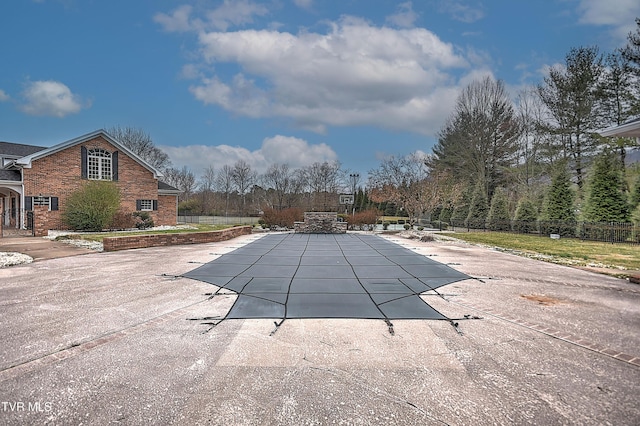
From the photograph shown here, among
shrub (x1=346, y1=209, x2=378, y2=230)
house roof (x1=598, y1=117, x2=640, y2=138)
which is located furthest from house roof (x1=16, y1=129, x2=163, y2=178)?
house roof (x1=598, y1=117, x2=640, y2=138)

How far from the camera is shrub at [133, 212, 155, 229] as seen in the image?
69.3 ft

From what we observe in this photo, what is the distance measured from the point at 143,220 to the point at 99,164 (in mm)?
4488

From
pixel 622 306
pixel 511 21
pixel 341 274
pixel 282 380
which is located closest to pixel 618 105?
pixel 511 21

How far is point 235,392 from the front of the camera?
8.14 ft

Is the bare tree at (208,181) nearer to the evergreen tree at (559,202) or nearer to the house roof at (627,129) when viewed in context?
the evergreen tree at (559,202)

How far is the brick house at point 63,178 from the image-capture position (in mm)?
18141

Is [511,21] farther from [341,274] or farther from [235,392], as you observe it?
[235,392]

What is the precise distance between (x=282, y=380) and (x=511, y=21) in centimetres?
1478

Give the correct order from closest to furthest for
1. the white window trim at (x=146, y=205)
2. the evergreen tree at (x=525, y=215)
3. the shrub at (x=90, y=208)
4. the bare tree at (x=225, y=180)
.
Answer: the shrub at (x=90, y=208) → the evergreen tree at (x=525, y=215) → the white window trim at (x=146, y=205) → the bare tree at (x=225, y=180)

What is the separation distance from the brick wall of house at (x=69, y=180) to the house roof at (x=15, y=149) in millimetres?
5719

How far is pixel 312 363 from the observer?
9.72 feet

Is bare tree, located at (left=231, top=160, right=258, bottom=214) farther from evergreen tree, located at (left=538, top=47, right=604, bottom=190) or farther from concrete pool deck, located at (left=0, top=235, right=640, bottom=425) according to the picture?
concrete pool deck, located at (left=0, top=235, right=640, bottom=425)
